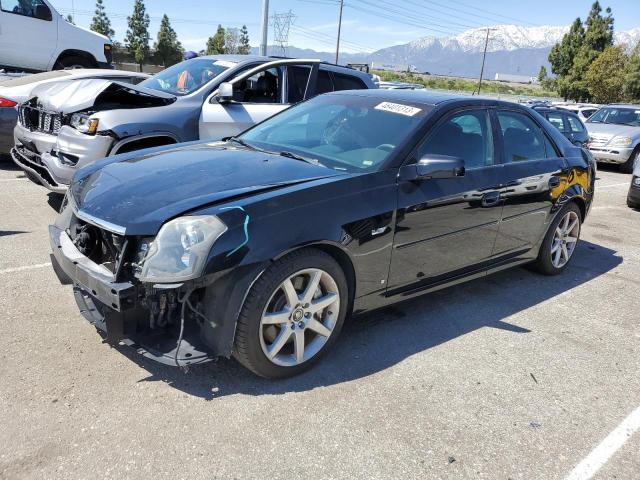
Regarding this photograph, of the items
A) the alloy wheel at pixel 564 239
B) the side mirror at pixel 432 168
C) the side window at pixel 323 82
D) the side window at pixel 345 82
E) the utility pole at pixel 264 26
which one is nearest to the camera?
the side mirror at pixel 432 168

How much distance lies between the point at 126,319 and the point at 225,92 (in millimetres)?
3767

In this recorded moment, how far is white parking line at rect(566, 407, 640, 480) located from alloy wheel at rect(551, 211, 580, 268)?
2193 millimetres

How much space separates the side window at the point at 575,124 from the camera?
39.1ft

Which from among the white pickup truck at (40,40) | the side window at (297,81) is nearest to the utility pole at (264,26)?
the white pickup truck at (40,40)

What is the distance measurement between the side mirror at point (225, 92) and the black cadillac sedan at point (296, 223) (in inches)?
65.9

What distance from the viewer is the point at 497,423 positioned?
2.82 m

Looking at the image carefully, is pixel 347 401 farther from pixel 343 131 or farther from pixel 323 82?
pixel 323 82

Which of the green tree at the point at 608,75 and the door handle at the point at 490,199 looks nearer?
the door handle at the point at 490,199

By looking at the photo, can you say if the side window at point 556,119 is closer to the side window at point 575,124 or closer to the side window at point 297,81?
the side window at point 575,124

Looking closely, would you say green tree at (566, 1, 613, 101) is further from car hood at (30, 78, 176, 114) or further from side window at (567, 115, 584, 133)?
car hood at (30, 78, 176, 114)

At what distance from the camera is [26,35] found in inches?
437

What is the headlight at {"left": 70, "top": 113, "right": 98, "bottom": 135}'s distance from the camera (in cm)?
515

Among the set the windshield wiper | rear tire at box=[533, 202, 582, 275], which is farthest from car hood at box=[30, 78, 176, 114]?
rear tire at box=[533, 202, 582, 275]

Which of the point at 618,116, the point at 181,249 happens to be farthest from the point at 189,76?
the point at 618,116
